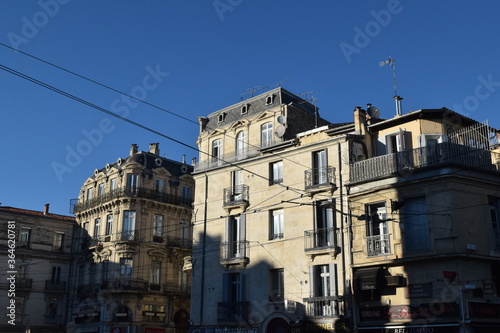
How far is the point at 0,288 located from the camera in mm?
50812

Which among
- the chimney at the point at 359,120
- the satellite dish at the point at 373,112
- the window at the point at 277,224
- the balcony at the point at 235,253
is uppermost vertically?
the satellite dish at the point at 373,112

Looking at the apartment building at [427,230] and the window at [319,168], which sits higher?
the window at [319,168]

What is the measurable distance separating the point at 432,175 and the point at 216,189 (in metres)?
14.5

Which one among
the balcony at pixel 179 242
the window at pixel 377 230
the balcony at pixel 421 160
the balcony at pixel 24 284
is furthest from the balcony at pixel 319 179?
the balcony at pixel 24 284

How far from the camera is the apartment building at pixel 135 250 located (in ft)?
154

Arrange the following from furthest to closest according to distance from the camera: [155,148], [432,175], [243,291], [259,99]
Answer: [155,148] < [259,99] < [243,291] < [432,175]

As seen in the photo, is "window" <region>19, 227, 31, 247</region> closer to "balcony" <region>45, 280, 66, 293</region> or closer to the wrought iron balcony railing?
"balcony" <region>45, 280, 66, 293</region>

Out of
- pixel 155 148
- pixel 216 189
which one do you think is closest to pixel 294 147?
pixel 216 189

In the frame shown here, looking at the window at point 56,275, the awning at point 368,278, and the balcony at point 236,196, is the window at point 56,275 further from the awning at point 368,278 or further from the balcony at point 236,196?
the awning at point 368,278

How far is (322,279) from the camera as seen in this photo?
29047 millimetres

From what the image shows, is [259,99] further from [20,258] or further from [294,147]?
[20,258]

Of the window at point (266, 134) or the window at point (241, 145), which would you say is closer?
the window at point (266, 134)

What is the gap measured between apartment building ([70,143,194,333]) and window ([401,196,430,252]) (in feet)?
82.9

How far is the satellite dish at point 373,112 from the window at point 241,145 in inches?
353
